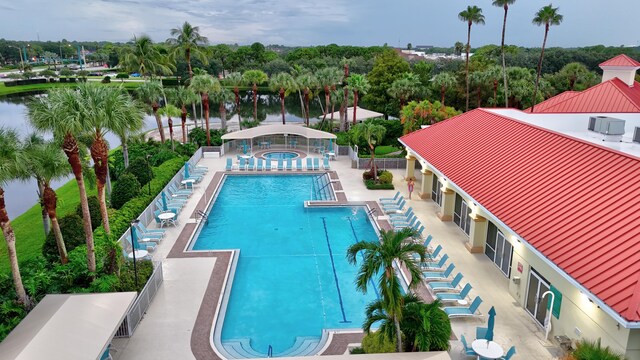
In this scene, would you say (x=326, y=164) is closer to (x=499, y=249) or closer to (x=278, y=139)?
(x=278, y=139)

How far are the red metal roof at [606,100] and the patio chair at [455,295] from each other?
17742 millimetres

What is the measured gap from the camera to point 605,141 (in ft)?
56.7

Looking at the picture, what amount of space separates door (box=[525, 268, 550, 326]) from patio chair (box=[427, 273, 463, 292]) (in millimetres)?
2240

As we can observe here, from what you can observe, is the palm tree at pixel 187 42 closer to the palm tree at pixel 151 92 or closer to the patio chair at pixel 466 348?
the palm tree at pixel 151 92

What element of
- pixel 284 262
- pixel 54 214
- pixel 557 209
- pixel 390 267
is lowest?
pixel 284 262

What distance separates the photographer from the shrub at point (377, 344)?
1098cm

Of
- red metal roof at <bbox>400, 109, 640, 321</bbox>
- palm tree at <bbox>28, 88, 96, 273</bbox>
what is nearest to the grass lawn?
palm tree at <bbox>28, 88, 96, 273</bbox>

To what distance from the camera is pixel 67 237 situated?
17328 mm

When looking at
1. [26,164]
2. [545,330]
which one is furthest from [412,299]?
[26,164]

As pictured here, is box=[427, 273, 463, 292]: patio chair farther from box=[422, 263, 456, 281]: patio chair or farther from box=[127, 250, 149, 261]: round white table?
box=[127, 250, 149, 261]: round white table

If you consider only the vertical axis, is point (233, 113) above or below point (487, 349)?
above

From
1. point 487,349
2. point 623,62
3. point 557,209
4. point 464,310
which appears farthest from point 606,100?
point 487,349

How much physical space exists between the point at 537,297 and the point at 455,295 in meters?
2.55

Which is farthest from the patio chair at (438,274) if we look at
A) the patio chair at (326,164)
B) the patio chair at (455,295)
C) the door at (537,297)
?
the patio chair at (326,164)
